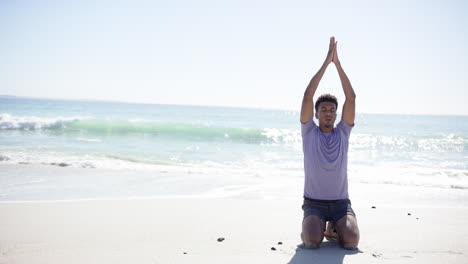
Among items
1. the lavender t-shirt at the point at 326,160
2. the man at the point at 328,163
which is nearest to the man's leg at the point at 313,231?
the man at the point at 328,163

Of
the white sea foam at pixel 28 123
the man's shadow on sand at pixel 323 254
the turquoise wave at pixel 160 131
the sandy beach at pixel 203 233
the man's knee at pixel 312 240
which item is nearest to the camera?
the man's shadow on sand at pixel 323 254

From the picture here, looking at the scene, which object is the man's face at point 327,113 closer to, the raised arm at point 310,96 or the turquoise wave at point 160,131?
the raised arm at point 310,96

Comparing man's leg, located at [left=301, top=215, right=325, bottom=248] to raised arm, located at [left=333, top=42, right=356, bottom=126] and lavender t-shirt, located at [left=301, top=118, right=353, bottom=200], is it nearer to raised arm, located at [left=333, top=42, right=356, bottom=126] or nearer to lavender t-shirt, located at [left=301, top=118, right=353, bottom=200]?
lavender t-shirt, located at [left=301, top=118, right=353, bottom=200]

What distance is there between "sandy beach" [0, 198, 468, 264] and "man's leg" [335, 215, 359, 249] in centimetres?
9

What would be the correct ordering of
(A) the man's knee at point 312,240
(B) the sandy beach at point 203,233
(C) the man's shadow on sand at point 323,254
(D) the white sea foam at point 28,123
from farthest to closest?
(D) the white sea foam at point 28,123
(A) the man's knee at point 312,240
(B) the sandy beach at point 203,233
(C) the man's shadow on sand at point 323,254

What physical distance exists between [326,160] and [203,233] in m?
1.73

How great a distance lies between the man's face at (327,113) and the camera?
12.3ft

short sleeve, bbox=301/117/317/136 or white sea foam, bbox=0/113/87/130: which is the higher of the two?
short sleeve, bbox=301/117/317/136

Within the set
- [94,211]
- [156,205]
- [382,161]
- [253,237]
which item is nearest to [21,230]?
[94,211]

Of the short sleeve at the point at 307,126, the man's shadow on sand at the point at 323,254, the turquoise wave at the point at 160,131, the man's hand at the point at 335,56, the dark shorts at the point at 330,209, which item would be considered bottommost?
the turquoise wave at the point at 160,131

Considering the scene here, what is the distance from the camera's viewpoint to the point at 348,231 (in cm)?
367

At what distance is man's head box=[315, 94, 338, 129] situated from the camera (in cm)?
377

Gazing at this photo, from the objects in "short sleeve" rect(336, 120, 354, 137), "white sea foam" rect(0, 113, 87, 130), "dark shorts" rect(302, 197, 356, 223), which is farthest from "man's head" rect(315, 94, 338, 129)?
"white sea foam" rect(0, 113, 87, 130)

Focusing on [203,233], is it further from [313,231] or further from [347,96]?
[347,96]
